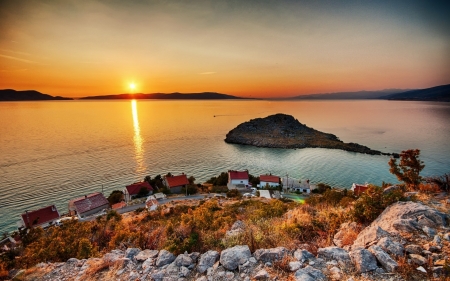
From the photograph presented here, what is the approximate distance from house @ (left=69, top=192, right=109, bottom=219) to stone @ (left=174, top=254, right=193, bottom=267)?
30.7m

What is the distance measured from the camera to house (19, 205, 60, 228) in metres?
26.8

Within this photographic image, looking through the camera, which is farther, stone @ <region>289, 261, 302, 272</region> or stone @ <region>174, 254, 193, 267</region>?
stone @ <region>174, 254, 193, 267</region>

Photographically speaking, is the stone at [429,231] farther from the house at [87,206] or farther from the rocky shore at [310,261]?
the house at [87,206]

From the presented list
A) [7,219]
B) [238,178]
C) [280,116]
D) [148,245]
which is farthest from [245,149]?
[148,245]

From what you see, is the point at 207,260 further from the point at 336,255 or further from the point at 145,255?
the point at 336,255

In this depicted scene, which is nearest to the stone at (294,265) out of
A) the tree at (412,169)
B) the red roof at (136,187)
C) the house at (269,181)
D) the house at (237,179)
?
the tree at (412,169)

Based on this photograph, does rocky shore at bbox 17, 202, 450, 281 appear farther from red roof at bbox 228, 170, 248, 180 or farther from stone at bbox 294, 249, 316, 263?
red roof at bbox 228, 170, 248, 180

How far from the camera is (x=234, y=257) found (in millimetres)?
5418

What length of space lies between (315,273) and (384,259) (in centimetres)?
162

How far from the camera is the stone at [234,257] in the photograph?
5285 mm

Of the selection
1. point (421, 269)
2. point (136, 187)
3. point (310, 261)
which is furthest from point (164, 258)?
point (136, 187)

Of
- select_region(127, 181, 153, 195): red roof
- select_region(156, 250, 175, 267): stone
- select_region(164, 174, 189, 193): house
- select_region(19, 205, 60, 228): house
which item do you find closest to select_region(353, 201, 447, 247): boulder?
select_region(156, 250, 175, 267): stone

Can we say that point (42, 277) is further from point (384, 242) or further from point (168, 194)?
point (168, 194)

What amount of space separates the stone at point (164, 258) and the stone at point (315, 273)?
354 cm
